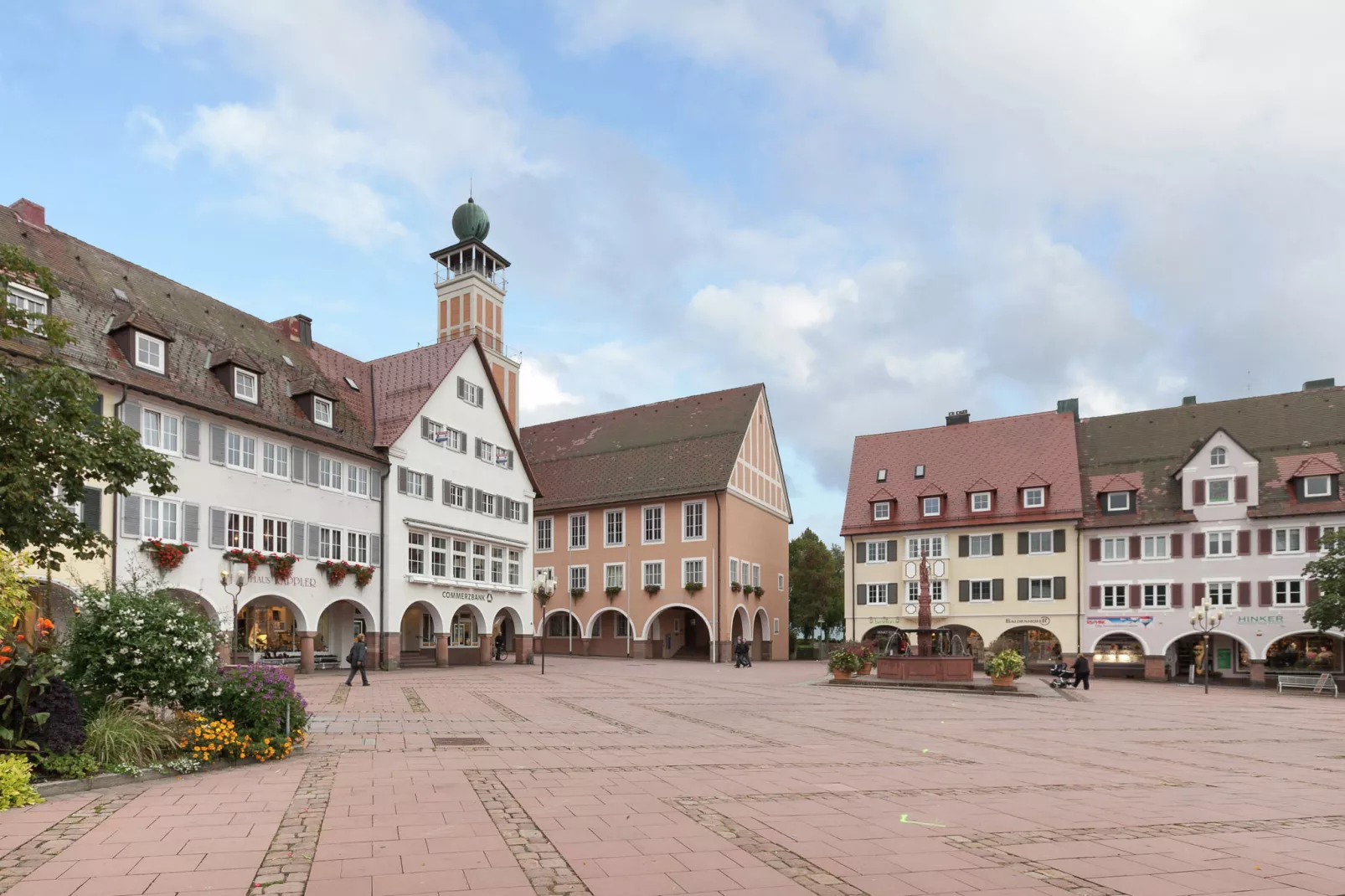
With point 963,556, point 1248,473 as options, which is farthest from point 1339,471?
point 963,556

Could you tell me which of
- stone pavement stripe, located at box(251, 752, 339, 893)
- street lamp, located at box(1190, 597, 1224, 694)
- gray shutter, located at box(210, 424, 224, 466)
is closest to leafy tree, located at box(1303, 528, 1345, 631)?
street lamp, located at box(1190, 597, 1224, 694)

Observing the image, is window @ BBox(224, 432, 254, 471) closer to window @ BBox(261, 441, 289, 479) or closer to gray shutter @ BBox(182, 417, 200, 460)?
window @ BBox(261, 441, 289, 479)

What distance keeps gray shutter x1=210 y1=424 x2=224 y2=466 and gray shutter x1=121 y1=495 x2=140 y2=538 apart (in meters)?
3.08

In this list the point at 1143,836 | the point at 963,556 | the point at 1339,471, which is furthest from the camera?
the point at 963,556

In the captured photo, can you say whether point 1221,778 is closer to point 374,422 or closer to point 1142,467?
point 374,422

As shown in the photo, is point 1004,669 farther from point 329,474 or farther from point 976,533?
point 329,474

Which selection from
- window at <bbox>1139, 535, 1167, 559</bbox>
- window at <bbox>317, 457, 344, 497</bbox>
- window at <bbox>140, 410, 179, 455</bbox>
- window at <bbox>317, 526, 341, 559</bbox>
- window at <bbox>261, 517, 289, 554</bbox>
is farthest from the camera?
window at <bbox>1139, 535, 1167, 559</bbox>

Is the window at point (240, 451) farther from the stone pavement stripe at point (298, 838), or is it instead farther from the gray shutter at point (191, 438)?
the stone pavement stripe at point (298, 838)

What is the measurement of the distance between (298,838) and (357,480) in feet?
94.9

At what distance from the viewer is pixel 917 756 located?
1430 centimetres

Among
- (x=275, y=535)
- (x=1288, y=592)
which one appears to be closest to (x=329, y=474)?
(x=275, y=535)

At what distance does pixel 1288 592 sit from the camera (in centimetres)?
4428

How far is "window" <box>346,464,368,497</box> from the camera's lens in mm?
35500

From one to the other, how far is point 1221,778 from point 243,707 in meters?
12.7
